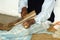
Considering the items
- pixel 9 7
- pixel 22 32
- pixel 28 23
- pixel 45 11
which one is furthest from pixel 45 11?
pixel 9 7

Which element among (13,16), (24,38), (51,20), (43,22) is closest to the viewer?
(24,38)

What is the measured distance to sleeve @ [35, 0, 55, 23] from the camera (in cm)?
183

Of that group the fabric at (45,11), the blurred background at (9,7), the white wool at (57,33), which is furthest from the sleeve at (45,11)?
the blurred background at (9,7)

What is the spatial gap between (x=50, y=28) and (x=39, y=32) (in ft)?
0.54

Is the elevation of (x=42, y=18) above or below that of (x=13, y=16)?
above

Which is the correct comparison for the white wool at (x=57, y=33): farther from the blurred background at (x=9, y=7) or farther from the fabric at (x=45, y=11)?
the blurred background at (x=9, y=7)

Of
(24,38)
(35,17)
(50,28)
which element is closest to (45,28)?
(50,28)

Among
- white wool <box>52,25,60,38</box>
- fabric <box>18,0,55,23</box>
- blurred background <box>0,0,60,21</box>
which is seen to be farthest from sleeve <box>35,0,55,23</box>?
blurred background <box>0,0,60,21</box>

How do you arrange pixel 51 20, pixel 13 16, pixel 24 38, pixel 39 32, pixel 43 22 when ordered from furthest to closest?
1. pixel 13 16
2. pixel 51 20
3. pixel 43 22
4. pixel 39 32
5. pixel 24 38

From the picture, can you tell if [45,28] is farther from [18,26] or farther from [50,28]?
[18,26]

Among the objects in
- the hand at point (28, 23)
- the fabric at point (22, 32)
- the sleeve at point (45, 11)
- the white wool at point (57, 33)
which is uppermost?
the sleeve at point (45, 11)

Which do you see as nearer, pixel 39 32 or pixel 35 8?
pixel 39 32

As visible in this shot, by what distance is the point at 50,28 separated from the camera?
5.67 ft

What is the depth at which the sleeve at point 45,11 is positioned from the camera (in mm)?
1830
